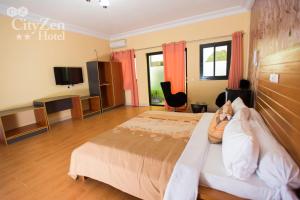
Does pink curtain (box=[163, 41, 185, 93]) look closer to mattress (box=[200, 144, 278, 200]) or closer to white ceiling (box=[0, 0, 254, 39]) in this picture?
white ceiling (box=[0, 0, 254, 39])

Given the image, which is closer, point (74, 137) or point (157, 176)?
point (157, 176)

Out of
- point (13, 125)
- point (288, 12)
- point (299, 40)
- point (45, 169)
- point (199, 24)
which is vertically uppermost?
point (199, 24)

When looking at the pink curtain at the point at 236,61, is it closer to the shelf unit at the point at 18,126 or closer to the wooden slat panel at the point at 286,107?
the wooden slat panel at the point at 286,107

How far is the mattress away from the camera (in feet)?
3.08

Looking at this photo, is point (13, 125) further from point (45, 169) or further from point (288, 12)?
point (288, 12)

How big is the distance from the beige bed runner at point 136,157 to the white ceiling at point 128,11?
2.68 metres

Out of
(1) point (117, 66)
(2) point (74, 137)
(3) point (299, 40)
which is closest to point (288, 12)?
(3) point (299, 40)

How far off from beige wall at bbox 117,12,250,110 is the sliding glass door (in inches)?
7.4

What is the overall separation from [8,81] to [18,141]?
4.28ft

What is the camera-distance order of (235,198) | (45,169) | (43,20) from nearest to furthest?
(235,198) < (45,169) < (43,20)

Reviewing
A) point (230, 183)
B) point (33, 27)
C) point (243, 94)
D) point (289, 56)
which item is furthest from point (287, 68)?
point (33, 27)

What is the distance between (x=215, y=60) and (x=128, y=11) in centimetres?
261

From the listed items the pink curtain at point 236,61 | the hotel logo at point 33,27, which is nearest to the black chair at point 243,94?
the pink curtain at point 236,61

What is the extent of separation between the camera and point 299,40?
1.03m
